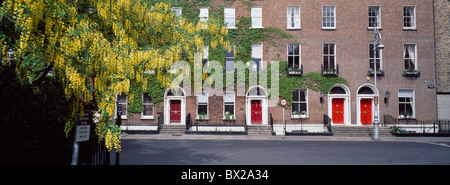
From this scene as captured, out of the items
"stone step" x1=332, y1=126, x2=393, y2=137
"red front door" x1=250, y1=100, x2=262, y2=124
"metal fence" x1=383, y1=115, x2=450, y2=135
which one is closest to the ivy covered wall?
"red front door" x1=250, y1=100, x2=262, y2=124

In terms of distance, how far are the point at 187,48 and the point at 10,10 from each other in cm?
401

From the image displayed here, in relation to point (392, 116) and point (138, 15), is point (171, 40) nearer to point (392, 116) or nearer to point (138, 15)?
point (138, 15)

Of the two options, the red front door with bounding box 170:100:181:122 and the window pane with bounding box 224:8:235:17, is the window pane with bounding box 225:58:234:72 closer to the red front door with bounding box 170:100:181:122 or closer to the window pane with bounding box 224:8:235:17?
the window pane with bounding box 224:8:235:17

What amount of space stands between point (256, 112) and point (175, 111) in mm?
7445

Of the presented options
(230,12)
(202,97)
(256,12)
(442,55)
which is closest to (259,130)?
(202,97)

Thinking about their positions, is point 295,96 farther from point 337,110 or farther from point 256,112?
point 337,110

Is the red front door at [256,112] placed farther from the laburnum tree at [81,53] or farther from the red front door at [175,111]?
the laburnum tree at [81,53]

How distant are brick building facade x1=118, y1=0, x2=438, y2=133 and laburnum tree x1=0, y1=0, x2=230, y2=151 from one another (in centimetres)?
1626

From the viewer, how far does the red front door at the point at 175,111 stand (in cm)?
2294

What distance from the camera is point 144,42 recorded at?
7895 mm

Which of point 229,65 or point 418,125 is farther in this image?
point 229,65

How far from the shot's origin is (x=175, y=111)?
2300 centimetres

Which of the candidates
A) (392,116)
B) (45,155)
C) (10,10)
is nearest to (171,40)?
(10,10)
